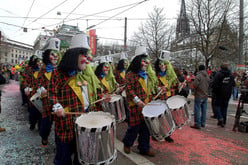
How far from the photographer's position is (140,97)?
3689mm

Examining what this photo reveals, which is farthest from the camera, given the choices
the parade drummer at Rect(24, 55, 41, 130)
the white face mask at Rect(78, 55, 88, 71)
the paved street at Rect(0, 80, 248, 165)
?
the parade drummer at Rect(24, 55, 41, 130)

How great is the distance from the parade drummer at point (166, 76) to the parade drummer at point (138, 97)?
0.89 m

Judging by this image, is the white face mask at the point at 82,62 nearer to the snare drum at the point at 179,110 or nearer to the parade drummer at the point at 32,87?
the snare drum at the point at 179,110

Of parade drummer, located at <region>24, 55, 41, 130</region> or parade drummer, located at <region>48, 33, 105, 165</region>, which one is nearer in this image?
parade drummer, located at <region>48, 33, 105, 165</region>

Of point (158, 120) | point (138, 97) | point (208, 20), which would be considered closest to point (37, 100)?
point (138, 97)

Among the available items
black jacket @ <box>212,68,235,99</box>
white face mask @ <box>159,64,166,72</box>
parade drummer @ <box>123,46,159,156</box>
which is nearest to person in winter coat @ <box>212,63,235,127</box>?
black jacket @ <box>212,68,235,99</box>

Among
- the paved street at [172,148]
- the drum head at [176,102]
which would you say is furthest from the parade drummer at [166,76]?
the paved street at [172,148]

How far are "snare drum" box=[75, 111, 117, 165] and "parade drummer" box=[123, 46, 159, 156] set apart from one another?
1.26 m

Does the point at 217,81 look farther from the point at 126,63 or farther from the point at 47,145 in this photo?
the point at 47,145

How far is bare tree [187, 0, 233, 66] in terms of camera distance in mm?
14250

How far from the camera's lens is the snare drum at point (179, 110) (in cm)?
386

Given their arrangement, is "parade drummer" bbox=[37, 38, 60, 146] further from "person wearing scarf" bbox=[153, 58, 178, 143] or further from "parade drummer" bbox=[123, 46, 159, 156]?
"person wearing scarf" bbox=[153, 58, 178, 143]

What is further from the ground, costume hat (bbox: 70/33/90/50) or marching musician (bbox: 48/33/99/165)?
costume hat (bbox: 70/33/90/50)

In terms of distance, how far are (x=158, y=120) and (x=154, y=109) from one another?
33 centimetres
